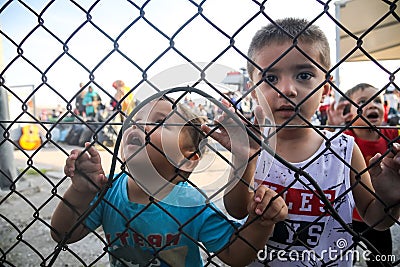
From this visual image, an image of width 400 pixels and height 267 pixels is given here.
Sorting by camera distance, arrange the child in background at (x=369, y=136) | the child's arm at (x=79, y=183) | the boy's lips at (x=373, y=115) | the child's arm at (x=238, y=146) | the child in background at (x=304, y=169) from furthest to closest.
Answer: the boy's lips at (x=373, y=115) < the child in background at (x=369, y=136) < the child in background at (x=304, y=169) < the child's arm at (x=79, y=183) < the child's arm at (x=238, y=146)

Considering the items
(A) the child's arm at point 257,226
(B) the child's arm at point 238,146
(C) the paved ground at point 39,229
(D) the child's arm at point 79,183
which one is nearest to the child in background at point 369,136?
(C) the paved ground at point 39,229

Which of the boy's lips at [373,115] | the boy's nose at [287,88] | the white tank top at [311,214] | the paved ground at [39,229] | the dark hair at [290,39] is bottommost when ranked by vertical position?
the paved ground at [39,229]

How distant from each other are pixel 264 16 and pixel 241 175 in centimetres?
45

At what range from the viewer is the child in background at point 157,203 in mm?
1134

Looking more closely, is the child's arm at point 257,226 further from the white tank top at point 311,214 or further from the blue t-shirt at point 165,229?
the white tank top at point 311,214

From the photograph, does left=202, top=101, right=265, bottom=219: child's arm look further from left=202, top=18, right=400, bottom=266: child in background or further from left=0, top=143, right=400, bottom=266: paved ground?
left=202, top=18, right=400, bottom=266: child in background

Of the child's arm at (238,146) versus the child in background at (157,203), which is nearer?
the child's arm at (238,146)

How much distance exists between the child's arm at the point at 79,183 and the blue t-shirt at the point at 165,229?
0.36 ft

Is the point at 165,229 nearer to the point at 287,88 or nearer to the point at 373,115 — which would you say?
the point at 287,88

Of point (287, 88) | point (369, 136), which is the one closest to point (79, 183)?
point (287, 88)

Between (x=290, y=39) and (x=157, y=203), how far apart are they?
0.79 metres

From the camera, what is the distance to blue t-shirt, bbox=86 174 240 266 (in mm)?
1275

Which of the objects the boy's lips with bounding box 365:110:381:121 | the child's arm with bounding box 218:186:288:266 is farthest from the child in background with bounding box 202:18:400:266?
the boy's lips with bounding box 365:110:381:121

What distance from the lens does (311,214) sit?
130 cm
